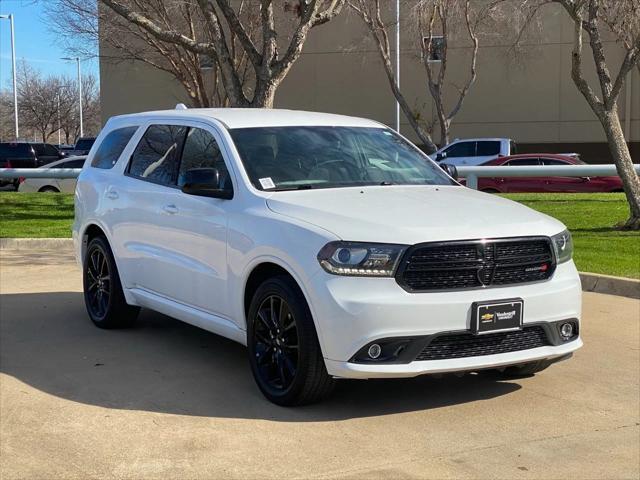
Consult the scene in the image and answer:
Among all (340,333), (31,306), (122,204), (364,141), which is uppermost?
(364,141)

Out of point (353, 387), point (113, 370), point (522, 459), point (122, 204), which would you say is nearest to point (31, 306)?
point (122, 204)

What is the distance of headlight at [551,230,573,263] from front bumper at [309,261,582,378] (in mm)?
581

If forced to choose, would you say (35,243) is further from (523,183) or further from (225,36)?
(225,36)

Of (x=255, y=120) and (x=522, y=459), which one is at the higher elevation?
(x=255, y=120)

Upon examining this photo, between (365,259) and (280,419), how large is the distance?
1125mm

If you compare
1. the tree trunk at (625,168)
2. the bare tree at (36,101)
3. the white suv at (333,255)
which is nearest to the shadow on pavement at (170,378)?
the white suv at (333,255)

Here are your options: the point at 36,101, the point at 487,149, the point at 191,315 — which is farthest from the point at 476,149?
the point at 36,101

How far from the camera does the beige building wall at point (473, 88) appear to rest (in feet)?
123

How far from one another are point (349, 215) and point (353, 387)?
4.38ft

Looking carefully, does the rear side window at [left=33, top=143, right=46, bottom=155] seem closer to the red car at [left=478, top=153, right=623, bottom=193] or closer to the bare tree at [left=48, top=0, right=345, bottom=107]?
the bare tree at [left=48, top=0, right=345, bottom=107]

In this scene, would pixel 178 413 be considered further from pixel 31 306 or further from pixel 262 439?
pixel 31 306

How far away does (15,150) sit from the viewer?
30953 mm

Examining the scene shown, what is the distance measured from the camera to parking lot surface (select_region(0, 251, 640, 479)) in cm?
435

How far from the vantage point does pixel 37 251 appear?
40.9 ft
